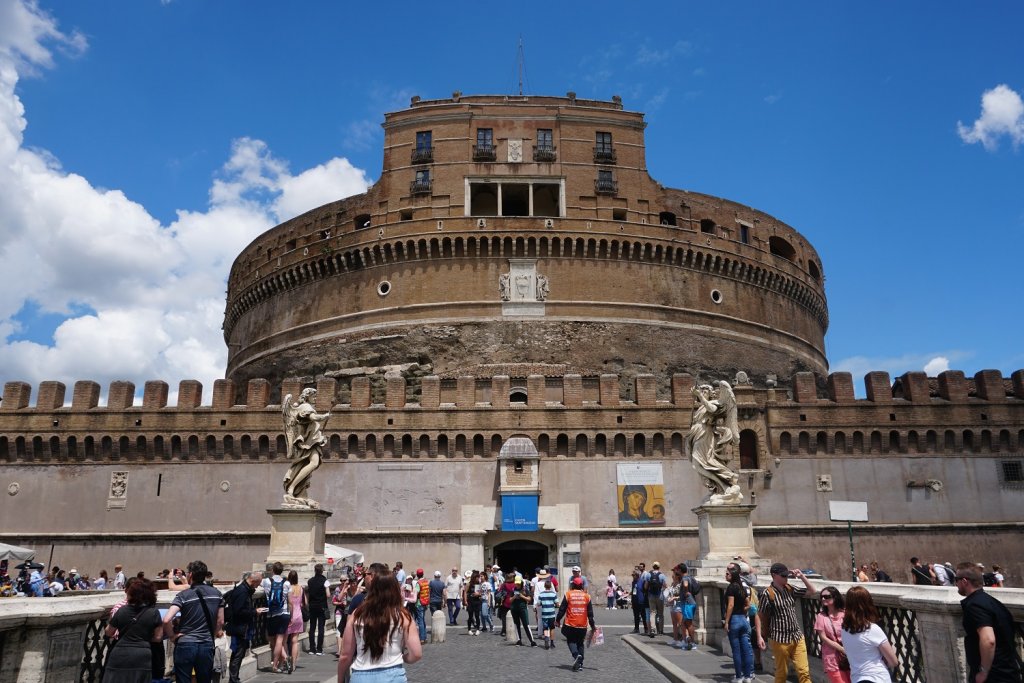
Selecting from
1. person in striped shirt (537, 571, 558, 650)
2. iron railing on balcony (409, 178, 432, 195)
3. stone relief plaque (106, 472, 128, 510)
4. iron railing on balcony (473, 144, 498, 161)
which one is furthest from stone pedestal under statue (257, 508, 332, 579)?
iron railing on balcony (473, 144, 498, 161)

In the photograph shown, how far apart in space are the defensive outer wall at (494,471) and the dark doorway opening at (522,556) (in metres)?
0.49

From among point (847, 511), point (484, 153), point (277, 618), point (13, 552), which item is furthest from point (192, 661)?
point (484, 153)

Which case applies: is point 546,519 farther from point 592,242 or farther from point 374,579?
point 374,579

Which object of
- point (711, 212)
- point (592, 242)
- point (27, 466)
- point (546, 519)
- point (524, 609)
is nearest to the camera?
point (524, 609)

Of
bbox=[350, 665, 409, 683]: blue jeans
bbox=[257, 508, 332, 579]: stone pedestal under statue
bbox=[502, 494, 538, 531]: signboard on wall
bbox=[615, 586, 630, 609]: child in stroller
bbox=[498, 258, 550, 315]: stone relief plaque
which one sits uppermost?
bbox=[498, 258, 550, 315]: stone relief plaque

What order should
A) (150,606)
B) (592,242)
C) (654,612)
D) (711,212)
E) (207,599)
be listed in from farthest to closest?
(711,212) → (592,242) → (654,612) → (207,599) → (150,606)

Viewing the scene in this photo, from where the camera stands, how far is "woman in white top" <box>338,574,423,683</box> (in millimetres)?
4402

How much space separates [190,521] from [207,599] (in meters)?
21.5

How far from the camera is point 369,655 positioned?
443 centimetres

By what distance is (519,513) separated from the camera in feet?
82.6

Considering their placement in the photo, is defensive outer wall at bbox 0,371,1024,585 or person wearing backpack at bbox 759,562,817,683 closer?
person wearing backpack at bbox 759,562,817,683

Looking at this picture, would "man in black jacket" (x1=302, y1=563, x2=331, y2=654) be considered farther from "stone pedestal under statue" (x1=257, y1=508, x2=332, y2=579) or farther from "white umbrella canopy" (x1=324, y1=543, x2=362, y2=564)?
"white umbrella canopy" (x1=324, y1=543, x2=362, y2=564)

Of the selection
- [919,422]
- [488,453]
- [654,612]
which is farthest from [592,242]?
[654,612]

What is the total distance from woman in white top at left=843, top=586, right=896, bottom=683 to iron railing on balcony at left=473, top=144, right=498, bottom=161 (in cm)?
3227
